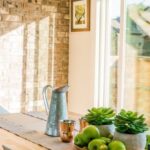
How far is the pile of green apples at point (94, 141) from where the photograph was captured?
5.09 ft

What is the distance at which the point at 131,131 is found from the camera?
1.62 meters

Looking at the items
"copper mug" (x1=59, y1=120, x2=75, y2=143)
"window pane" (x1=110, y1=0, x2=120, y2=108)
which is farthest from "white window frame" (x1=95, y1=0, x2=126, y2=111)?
"copper mug" (x1=59, y1=120, x2=75, y2=143)

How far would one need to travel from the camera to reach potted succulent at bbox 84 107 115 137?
1.81 m

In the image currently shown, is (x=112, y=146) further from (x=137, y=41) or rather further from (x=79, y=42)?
(x=79, y=42)

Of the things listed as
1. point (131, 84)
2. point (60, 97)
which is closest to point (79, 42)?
point (131, 84)

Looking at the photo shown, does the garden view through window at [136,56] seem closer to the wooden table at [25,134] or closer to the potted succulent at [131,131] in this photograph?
the wooden table at [25,134]

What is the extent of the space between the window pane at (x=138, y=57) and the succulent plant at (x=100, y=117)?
8.34 feet

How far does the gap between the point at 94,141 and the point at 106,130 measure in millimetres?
209

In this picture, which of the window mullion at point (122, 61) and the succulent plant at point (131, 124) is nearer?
the succulent plant at point (131, 124)

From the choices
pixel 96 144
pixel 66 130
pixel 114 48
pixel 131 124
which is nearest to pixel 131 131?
pixel 131 124

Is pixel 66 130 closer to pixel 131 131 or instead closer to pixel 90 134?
pixel 90 134

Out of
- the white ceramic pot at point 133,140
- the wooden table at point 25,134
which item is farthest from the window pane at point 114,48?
the white ceramic pot at point 133,140

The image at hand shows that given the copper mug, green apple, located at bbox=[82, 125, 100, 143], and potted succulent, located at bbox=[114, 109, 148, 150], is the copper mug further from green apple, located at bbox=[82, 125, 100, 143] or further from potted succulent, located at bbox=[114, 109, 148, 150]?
potted succulent, located at bbox=[114, 109, 148, 150]

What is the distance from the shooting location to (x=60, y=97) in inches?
82.7
